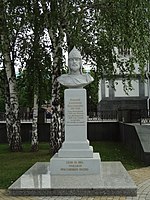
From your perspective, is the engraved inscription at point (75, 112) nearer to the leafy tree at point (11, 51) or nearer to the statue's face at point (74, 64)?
the statue's face at point (74, 64)

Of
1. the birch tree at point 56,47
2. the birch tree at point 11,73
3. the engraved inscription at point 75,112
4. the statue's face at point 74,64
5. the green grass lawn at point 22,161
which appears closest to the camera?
the engraved inscription at point 75,112

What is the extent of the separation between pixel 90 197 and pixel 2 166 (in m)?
5.34

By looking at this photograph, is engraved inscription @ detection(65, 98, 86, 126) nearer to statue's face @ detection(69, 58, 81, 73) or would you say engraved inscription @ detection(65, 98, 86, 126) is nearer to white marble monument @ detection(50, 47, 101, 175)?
white marble monument @ detection(50, 47, 101, 175)

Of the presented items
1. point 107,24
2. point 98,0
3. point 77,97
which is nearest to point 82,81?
point 77,97

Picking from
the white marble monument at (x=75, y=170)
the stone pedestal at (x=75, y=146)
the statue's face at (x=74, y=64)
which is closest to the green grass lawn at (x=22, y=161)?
the white marble monument at (x=75, y=170)

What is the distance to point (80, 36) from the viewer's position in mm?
12711

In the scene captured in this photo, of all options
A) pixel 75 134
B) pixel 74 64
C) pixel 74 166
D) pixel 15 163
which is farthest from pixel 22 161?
pixel 74 64

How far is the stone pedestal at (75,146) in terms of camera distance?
29.2 feet

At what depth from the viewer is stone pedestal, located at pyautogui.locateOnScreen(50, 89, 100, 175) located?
29.2 feet

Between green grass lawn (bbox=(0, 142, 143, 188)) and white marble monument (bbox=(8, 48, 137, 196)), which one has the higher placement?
white marble monument (bbox=(8, 48, 137, 196))

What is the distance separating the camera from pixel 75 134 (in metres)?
9.30

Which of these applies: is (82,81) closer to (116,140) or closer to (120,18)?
(120,18)

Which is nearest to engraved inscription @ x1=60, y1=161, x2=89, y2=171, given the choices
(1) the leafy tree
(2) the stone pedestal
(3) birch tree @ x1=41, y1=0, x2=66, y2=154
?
(2) the stone pedestal

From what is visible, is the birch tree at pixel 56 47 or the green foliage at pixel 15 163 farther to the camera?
the birch tree at pixel 56 47
